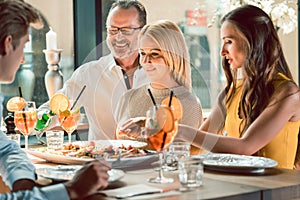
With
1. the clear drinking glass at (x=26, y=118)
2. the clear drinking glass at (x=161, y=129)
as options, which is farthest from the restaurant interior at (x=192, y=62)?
the clear drinking glass at (x=26, y=118)

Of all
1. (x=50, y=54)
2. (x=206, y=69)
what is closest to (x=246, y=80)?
(x=50, y=54)

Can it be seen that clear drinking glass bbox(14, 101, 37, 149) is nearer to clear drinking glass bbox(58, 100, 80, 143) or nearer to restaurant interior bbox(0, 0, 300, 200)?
clear drinking glass bbox(58, 100, 80, 143)

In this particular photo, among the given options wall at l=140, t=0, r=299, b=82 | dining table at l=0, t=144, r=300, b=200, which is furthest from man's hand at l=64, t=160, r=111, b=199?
wall at l=140, t=0, r=299, b=82

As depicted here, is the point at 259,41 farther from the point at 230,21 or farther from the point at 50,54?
the point at 50,54

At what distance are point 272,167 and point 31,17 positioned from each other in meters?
1.02

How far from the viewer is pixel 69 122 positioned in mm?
3188

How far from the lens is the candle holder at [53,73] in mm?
4676

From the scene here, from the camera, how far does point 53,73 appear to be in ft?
15.5

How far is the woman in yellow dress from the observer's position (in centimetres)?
287

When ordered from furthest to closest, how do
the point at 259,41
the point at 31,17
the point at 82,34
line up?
the point at 82,34 < the point at 259,41 < the point at 31,17

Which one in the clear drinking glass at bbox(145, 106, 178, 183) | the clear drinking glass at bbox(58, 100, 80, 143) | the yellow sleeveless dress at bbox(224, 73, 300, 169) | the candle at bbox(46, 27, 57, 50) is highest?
the candle at bbox(46, 27, 57, 50)

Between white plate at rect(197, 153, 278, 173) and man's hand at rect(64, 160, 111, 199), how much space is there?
1.77ft

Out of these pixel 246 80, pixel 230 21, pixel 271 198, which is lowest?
pixel 271 198

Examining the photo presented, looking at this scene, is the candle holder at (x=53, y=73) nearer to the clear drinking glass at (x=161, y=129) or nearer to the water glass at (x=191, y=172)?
the clear drinking glass at (x=161, y=129)
